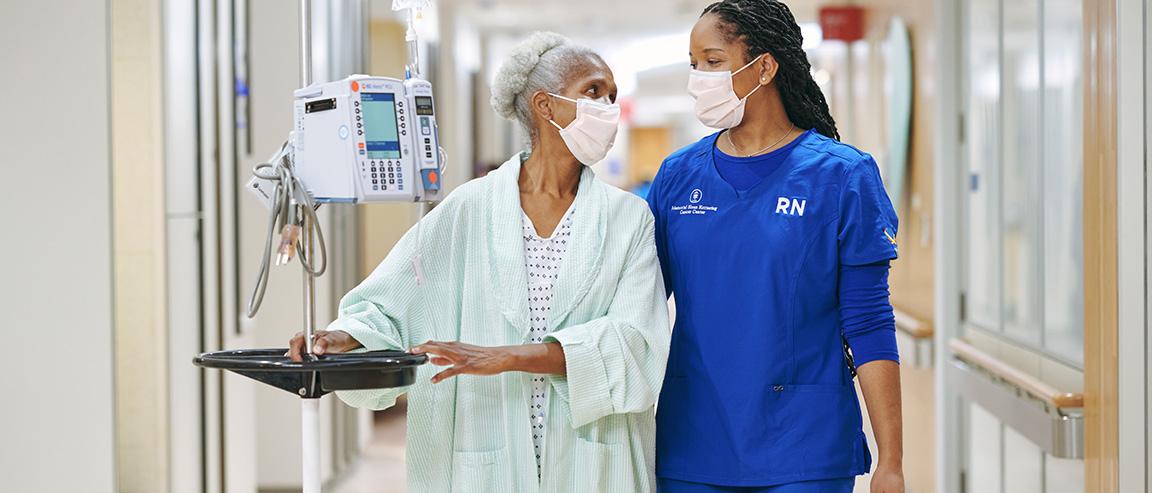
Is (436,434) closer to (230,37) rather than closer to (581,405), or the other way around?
(581,405)

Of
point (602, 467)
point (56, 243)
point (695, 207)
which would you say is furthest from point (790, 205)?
point (56, 243)

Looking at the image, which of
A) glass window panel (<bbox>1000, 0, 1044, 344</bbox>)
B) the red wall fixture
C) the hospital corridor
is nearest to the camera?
the hospital corridor

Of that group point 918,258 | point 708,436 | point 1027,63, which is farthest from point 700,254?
point 918,258

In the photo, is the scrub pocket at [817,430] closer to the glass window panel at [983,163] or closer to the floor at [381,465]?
the glass window panel at [983,163]

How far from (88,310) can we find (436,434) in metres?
1.25

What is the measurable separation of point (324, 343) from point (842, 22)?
17.1 ft

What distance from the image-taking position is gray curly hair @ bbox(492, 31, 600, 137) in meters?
2.31

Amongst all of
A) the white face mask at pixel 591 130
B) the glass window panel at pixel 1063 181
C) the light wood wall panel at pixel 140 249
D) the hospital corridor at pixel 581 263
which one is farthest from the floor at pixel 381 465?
the white face mask at pixel 591 130

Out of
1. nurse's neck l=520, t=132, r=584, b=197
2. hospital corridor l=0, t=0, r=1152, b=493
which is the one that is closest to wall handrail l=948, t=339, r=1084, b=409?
hospital corridor l=0, t=0, r=1152, b=493

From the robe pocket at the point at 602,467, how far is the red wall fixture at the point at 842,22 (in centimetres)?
485

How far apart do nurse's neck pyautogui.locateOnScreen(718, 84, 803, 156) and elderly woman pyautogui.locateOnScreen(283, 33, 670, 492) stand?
238 mm

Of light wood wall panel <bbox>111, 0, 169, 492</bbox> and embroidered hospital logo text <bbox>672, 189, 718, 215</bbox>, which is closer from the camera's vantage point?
embroidered hospital logo text <bbox>672, 189, 718, 215</bbox>

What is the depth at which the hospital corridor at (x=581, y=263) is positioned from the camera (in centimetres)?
217

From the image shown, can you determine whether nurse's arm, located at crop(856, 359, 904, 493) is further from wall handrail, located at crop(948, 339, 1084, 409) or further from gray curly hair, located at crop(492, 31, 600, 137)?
wall handrail, located at crop(948, 339, 1084, 409)
